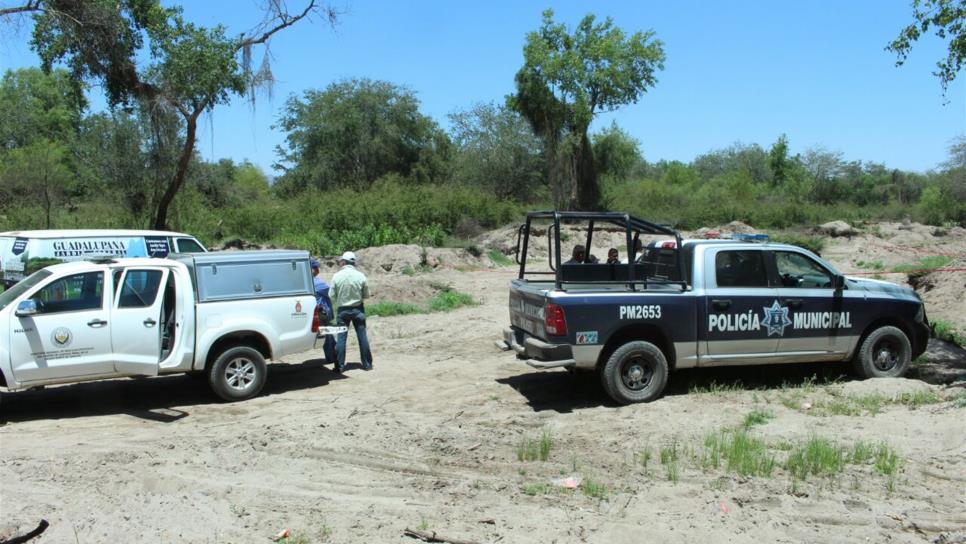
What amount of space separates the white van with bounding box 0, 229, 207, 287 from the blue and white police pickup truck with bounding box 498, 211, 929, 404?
10280 millimetres

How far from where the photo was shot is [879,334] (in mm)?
9789

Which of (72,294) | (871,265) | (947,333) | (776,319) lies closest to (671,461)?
(776,319)

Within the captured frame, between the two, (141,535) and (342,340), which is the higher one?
(342,340)

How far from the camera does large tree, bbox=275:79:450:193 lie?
174 ft

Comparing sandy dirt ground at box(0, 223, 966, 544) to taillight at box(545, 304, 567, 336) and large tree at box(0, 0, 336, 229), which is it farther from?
large tree at box(0, 0, 336, 229)

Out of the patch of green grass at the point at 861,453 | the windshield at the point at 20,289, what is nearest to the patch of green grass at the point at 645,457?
the patch of green grass at the point at 861,453

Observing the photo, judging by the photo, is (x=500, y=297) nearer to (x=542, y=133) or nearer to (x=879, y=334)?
(x=879, y=334)

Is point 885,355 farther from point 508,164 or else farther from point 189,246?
point 508,164

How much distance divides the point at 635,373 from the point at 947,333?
6888 millimetres

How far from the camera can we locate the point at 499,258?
97.1 ft

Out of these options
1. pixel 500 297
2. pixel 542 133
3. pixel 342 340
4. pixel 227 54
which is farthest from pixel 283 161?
pixel 342 340

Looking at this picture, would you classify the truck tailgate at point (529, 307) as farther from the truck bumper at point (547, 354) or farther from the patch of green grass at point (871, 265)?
the patch of green grass at point (871, 265)

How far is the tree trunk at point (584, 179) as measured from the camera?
43750mm

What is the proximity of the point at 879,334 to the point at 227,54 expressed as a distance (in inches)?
840
